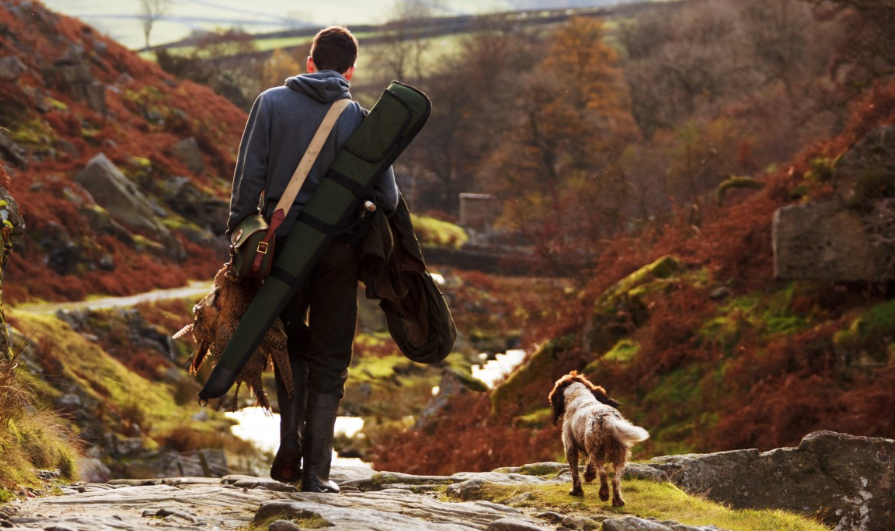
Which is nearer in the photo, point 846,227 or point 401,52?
point 846,227

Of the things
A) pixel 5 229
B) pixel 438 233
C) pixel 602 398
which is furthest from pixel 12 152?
pixel 602 398

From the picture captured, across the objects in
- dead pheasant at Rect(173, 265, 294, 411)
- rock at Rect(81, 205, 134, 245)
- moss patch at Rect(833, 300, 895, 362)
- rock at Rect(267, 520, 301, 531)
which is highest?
rock at Rect(81, 205, 134, 245)

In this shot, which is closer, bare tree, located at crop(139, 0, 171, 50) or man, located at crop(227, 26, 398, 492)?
man, located at crop(227, 26, 398, 492)

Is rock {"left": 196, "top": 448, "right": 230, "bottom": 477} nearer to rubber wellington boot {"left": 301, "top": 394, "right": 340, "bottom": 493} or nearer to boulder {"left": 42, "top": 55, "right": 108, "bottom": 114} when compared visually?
rubber wellington boot {"left": 301, "top": 394, "right": 340, "bottom": 493}

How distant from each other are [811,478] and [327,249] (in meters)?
4.53

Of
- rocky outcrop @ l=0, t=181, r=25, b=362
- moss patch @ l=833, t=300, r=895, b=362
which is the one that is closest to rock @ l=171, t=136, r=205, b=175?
moss patch @ l=833, t=300, r=895, b=362

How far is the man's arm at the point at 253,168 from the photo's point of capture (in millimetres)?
6297

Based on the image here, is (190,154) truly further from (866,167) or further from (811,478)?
(811,478)

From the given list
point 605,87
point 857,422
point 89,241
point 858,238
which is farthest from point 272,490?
point 605,87

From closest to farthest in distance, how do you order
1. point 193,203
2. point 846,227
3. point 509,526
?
point 509,526 → point 846,227 → point 193,203

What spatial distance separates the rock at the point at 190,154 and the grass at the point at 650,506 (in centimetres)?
3611

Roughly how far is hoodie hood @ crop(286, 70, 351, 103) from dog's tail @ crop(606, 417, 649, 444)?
8.07ft

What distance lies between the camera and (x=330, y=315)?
21.1 feet

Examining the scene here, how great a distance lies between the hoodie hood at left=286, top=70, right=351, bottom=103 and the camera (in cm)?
638
